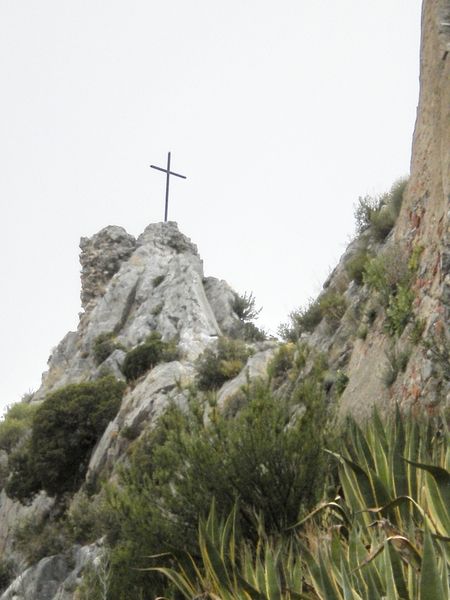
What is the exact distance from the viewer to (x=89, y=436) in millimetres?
25266

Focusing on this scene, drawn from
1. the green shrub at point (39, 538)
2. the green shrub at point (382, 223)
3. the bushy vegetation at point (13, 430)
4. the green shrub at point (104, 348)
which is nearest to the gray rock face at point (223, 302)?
the green shrub at point (104, 348)

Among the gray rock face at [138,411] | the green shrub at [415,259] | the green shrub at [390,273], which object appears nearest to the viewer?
the green shrub at [415,259]

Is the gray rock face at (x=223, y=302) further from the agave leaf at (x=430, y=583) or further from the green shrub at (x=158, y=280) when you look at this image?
the agave leaf at (x=430, y=583)

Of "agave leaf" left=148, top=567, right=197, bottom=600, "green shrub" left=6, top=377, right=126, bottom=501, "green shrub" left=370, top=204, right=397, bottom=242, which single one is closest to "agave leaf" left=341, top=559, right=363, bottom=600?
"agave leaf" left=148, top=567, right=197, bottom=600

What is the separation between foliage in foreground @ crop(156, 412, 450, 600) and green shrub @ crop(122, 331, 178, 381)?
17852mm

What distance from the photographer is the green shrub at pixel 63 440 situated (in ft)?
79.7

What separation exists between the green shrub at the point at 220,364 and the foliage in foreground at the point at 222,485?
36.6 ft

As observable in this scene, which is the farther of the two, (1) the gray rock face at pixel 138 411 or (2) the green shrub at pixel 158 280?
(2) the green shrub at pixel 158 280

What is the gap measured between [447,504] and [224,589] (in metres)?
2.13

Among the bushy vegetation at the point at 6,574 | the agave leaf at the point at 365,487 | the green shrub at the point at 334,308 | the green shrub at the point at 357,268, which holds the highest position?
the green shrub at the point at 357,268

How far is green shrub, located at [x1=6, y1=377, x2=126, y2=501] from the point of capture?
24281 millimetres

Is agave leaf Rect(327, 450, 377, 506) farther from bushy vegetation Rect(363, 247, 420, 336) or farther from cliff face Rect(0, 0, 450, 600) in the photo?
bushy vegetation Rect(363, 247, 420, 336)

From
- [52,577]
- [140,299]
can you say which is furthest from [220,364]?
[140,299]

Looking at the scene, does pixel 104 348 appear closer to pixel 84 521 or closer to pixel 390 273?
pixel 84 521
